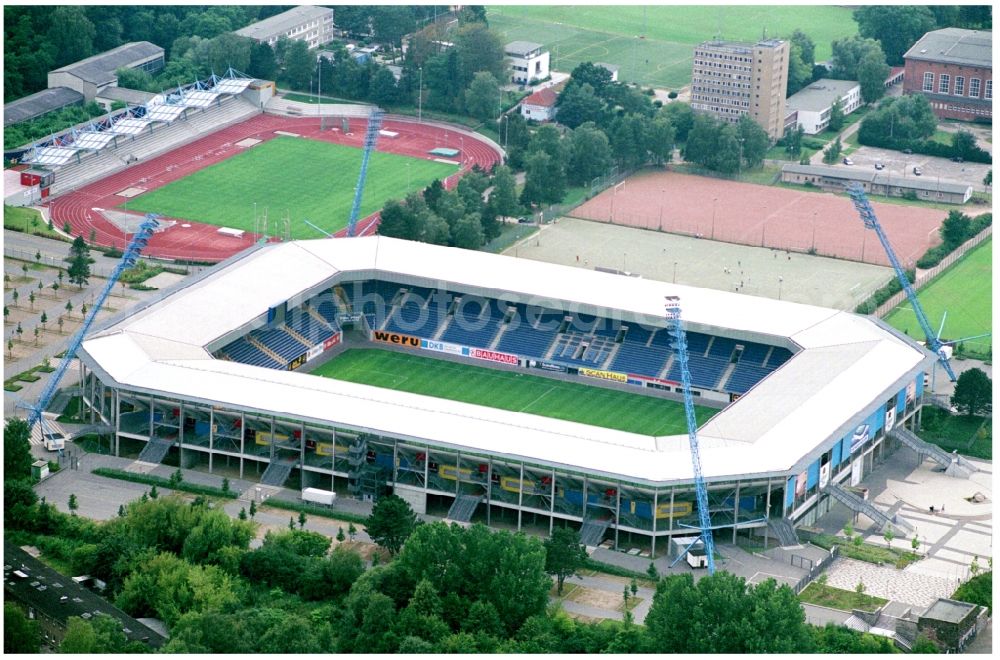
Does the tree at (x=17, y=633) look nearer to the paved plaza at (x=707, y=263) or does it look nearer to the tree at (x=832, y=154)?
the paved plaza at (x=707, y=263)

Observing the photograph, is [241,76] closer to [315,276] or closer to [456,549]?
[315,276]

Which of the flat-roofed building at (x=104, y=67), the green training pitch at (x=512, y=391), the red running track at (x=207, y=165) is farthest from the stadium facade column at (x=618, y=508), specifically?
the flat-roofed building at (x=104, y=67)

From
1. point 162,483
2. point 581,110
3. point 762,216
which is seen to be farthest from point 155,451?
point 581,110

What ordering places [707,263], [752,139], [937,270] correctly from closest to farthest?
[937,270], [707,263], [752,139]

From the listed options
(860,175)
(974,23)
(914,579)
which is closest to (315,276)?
(914,579)

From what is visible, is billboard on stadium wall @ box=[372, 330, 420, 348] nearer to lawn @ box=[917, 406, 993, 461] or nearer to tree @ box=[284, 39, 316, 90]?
lawn @ box=[917, 406, 993, 461]

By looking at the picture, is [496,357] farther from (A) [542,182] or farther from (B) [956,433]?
(A) [542,182]
